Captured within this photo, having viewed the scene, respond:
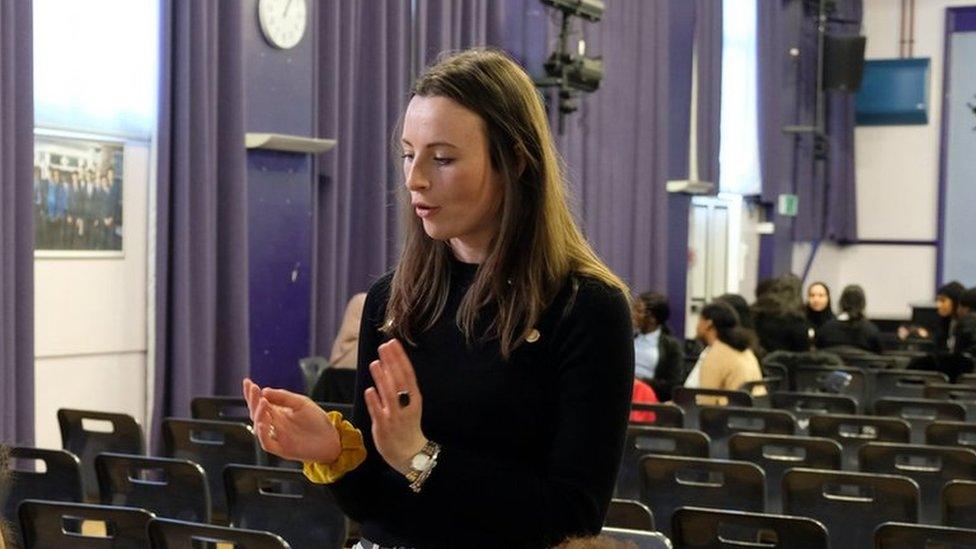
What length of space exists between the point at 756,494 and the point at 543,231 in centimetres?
316

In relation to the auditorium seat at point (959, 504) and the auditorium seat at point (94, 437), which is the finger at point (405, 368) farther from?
the auditorium seat at point (94, 437)

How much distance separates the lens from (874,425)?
6.09 m

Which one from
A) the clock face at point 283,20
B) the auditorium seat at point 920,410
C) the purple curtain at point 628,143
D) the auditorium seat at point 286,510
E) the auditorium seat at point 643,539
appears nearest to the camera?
the auditorium seat at point 643,539

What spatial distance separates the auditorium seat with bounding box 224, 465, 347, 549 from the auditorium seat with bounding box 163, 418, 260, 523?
32.1 inches

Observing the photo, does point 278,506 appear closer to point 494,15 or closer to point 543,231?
point 543,231

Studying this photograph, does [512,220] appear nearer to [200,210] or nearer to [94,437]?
[94,437]

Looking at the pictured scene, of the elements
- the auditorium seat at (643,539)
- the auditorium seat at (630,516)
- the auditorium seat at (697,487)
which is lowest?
the auditorium seat at (697,487)

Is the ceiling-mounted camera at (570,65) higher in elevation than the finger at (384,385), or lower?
higher

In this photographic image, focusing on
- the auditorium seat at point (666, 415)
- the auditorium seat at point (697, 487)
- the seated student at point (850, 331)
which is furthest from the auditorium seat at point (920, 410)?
the seated student at point (850, 331)

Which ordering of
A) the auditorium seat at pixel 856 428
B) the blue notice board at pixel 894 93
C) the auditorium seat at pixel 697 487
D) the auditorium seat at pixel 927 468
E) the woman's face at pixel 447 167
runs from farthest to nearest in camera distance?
1. the blue notice board at pixel 894 93
2. the auditorium seat at pixel 856 428
3. the auditorium seat at pixel 927 468
4. the auditorium seat at pixel 697 487
5. the woman's face at pixel 447 167

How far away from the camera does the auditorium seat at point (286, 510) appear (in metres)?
4.11

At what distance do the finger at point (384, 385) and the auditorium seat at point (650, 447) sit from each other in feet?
12.8

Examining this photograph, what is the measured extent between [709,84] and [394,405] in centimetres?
1310

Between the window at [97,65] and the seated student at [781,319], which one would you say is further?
the seated student at [781,319]
